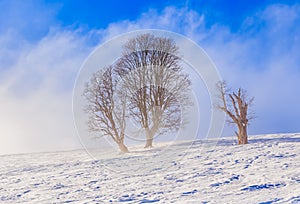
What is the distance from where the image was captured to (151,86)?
1948cm

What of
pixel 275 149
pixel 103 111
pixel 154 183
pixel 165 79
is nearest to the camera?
pixel 154 183

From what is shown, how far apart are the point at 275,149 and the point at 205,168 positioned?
4.91 m

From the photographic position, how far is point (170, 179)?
31.9 feet

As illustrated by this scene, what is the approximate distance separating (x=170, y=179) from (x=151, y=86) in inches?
406

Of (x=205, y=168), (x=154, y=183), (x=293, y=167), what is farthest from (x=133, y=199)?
(x=293, y=167)

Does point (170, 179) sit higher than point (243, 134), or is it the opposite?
point (243, 134)

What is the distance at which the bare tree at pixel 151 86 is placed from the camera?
19016mm

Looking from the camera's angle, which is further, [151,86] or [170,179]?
[151,86]

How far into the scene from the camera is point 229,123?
18.2 meters

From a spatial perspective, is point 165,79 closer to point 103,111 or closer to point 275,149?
point 103,111

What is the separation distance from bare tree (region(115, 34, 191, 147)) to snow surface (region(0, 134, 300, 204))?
3.97m

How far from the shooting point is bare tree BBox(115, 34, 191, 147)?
1902 cm

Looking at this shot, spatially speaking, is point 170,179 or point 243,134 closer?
point 170,179

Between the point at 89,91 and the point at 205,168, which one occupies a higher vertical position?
the point at 89,91
